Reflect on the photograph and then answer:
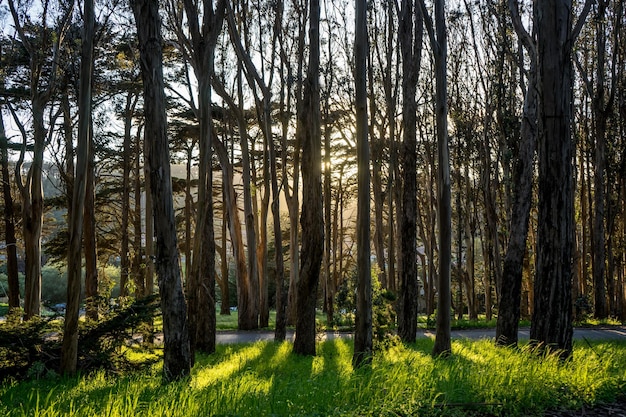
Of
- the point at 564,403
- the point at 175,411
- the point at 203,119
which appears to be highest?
the point at 203,119

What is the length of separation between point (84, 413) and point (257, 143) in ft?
67.3

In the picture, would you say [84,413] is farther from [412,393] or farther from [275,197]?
[275,197]

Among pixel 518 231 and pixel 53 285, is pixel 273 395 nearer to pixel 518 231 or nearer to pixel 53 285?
pixel 518 231

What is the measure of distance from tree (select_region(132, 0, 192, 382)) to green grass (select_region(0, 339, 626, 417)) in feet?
1.50

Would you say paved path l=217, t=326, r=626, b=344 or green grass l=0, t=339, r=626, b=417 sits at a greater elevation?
green grass l=0, t=339, r=626, b=417

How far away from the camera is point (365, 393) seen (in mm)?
4602

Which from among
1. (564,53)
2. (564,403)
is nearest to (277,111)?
(564,53)

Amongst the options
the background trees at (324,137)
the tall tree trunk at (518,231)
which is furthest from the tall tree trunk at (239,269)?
the tall tree trunk at (518,231)

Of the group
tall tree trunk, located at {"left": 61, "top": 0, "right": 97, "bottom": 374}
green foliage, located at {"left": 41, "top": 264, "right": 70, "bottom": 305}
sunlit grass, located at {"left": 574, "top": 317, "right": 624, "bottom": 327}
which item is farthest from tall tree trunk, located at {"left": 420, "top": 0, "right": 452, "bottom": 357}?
green foliage, located at {"left": 41, "top": 264, "right": 70, "bottom": 305}

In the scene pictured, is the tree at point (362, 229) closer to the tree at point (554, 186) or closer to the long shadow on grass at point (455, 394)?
the long shadow on grass at point (455, 394)

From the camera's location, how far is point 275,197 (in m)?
13.8

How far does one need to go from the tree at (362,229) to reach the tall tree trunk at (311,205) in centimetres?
197

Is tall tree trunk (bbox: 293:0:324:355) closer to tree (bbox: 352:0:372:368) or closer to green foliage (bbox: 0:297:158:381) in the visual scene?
tree (bbox: 352:0:372:368)

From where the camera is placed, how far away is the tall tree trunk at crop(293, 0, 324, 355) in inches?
382
